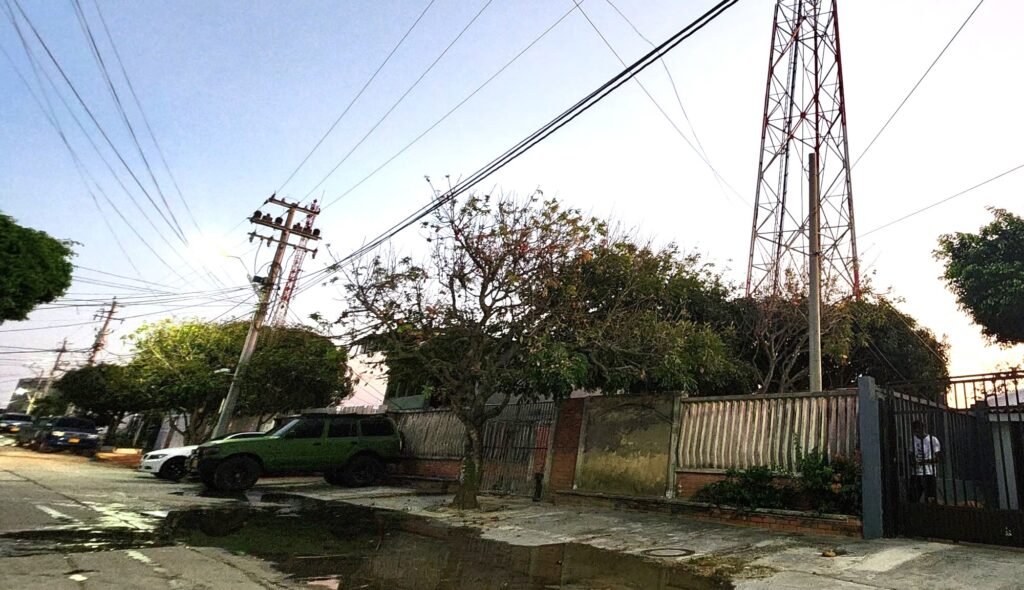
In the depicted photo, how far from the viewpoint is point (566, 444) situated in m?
12.9

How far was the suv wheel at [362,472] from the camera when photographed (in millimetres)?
15930

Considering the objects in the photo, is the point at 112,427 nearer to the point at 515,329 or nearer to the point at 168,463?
the point at 168,463

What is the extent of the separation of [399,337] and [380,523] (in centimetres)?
372

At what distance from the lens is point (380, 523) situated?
9.58 meters

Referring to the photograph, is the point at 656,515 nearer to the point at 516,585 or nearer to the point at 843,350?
the point at 516,585

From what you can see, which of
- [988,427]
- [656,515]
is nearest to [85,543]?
[656,515]

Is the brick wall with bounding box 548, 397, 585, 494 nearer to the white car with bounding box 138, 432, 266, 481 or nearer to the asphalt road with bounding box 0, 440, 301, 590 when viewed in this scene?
the asphalt road with bounding box 0, 440, 301, 590

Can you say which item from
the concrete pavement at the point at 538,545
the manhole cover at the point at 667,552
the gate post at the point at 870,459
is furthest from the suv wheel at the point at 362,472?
the gate post at the point at 870,459

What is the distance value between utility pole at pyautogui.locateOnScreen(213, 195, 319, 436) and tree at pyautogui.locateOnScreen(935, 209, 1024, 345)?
76.4ft

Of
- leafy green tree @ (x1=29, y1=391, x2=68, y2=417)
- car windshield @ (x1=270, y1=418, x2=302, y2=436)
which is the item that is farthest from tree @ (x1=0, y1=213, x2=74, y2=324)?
leafy green tree @ (x1=29, y1=391, x2=68, y2=417)

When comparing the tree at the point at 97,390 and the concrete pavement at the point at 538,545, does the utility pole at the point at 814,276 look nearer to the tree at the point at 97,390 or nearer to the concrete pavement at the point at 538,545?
the concrete pavement at the point at 538,545

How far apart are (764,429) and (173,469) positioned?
15.6 metres

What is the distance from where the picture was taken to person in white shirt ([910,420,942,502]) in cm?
795

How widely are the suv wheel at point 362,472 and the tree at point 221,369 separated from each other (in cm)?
652
